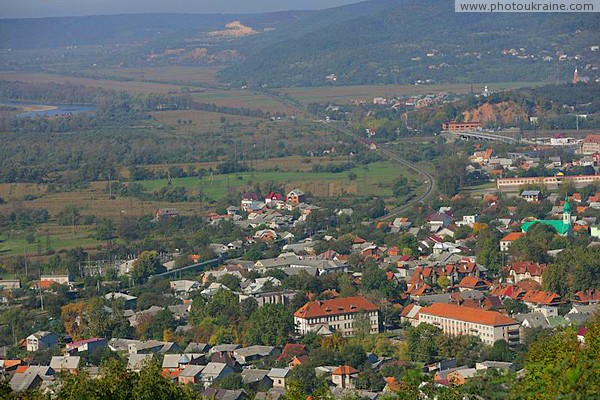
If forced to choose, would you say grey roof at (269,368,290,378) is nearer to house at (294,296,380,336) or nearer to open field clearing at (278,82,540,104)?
house at (294,296,380,336)

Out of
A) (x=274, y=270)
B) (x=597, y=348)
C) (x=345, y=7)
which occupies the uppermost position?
(x=597, y=348)

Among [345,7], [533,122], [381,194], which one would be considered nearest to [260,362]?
[381,194]

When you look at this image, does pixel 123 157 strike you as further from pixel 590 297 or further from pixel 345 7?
pixel 345 7

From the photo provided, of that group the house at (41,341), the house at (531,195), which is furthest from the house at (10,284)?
the house at (531,195)

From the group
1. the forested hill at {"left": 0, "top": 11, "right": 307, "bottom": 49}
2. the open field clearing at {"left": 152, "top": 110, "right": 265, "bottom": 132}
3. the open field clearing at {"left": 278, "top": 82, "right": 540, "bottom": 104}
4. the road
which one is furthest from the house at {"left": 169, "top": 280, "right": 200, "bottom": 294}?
the forested hill at {"left": 0, "top": 11, "right": 307, "bottom": 49}

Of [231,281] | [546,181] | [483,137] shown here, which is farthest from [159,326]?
[483,137]

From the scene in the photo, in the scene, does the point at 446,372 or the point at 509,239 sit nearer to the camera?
the point at 446,372

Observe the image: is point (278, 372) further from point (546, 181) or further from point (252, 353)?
point (546, 181)
